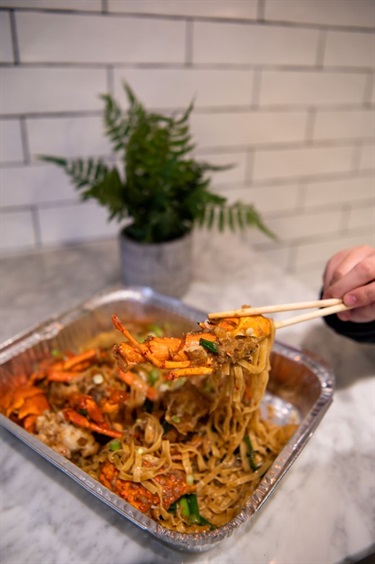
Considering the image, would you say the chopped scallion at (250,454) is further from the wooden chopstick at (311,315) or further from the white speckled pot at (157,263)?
the white speckled pot at (157,263)

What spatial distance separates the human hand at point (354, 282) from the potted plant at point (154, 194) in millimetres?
237

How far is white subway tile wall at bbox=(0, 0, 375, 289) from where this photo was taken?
Result: 1154 mm

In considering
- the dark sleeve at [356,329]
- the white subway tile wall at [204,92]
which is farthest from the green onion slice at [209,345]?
the white subway tile wall at [204,92]

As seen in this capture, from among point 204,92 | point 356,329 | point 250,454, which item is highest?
point 204,92

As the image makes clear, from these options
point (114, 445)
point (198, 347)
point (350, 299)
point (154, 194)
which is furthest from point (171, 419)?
point (154, 194)

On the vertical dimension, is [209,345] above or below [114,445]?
above

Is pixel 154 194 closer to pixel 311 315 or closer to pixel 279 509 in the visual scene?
pixel 311 315

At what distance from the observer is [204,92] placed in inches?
53.1

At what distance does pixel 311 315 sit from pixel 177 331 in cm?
37

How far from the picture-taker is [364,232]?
1889 millimetres

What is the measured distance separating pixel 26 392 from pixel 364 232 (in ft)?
5.04

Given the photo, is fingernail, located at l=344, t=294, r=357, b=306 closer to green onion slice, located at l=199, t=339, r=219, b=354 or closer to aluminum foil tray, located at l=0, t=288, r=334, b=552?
aluminum foil tray, located at l=0, t=288, r=334, b=552

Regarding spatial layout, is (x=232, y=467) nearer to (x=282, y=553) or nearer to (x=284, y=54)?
(x=282, y=553)

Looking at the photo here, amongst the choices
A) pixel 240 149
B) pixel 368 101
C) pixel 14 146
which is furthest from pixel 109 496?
pixel 368 101
